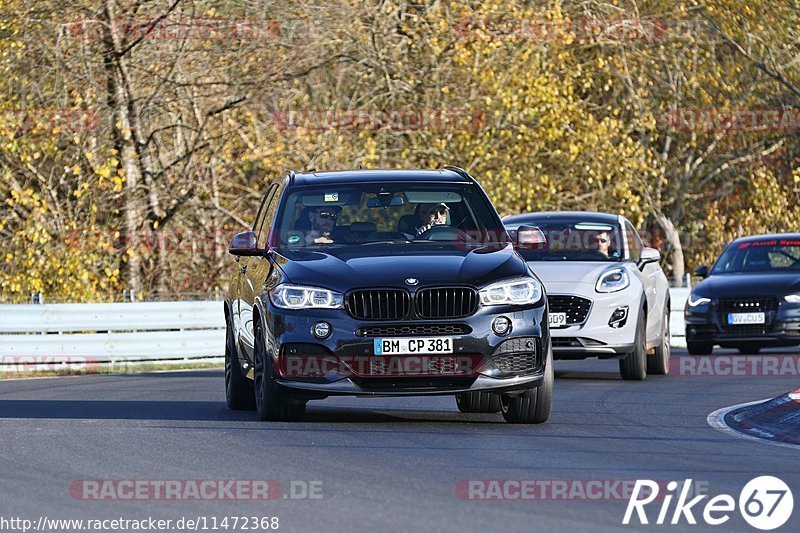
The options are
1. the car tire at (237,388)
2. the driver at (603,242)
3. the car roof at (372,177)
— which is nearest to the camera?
the car roof at (372,177)

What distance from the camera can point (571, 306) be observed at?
16797mm

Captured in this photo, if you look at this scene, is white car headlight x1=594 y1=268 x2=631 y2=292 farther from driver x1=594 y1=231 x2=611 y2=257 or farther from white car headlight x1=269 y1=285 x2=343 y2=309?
white car headlight x1=269 y1=285 x2=343 y2=309

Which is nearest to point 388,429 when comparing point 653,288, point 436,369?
point 436,369

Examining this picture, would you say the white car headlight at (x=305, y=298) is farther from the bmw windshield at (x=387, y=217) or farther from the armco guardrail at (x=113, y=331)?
the armco guardrail at (x=113, y=331)

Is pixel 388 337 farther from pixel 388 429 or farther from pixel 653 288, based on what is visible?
pixel 653 288

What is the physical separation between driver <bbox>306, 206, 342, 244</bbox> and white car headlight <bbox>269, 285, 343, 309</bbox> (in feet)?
2.98

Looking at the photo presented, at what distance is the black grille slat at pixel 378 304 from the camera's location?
11.1 m

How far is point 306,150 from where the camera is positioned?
2909cm

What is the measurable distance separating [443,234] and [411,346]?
1.53 metres

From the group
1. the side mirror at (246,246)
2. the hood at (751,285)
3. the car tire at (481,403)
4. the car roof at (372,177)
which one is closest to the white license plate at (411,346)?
the side mirror at (246,246)

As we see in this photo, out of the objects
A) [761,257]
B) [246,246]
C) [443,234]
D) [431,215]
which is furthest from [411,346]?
[761,257]

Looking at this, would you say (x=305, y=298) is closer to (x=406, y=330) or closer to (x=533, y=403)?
(x=406, y=330)

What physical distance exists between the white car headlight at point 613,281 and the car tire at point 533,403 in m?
5.07

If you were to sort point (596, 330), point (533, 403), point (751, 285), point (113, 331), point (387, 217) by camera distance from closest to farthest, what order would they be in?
1. point (533, 403)
2. point (387, 217)
3. point (596, 330)
4. point (751, 285)
5. point (113, 331)
